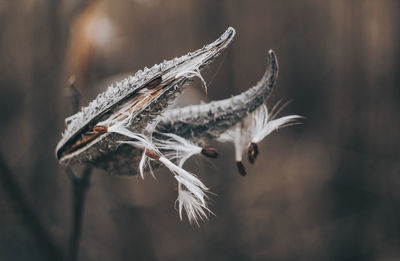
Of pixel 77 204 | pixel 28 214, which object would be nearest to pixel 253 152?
pixel 77 204

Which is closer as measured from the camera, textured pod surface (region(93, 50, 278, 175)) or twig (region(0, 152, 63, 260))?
textured pod surface (region(93, 50, 278, 175))

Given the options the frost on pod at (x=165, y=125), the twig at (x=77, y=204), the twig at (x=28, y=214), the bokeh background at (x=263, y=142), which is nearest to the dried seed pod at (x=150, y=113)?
the frost on pod at (x=165, y=125)

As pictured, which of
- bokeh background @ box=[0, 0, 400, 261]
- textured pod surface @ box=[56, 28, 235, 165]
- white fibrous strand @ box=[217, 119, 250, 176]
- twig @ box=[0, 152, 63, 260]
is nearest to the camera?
textured pod surface @ box=[56, 28, 235, 165]

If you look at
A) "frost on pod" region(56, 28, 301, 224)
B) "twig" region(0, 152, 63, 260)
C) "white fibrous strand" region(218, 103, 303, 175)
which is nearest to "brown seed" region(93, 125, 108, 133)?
"frost on pod" region(56, 28, 301, 224)

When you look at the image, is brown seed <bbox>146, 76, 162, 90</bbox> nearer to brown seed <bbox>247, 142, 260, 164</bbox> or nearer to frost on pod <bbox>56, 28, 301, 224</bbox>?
frost on pod <bbox>56, 28, 301, 224</bbox>

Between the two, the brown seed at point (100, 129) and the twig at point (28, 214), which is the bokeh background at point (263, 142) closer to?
the twig at point (28, 214)

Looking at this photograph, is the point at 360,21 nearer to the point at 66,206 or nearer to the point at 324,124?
the point at 324,124

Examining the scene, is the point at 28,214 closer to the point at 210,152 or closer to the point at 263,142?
the point at 210,152
